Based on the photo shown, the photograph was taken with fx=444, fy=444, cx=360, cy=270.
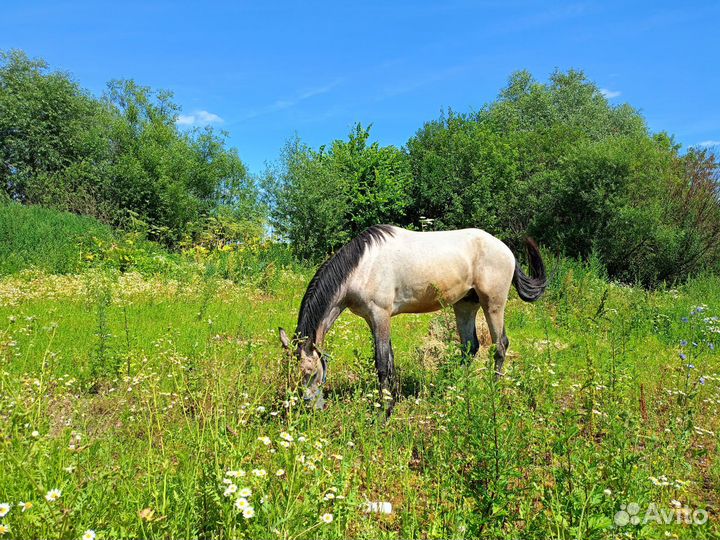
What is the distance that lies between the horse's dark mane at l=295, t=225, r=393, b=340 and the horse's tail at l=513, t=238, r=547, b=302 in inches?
86.8

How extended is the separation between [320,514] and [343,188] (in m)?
18.7

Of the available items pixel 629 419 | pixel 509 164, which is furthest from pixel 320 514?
pixel 509 164

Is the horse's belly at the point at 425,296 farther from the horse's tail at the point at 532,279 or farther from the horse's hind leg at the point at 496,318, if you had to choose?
the horse's tail at the point at 532,279

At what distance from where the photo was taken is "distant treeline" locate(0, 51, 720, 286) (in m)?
16.3

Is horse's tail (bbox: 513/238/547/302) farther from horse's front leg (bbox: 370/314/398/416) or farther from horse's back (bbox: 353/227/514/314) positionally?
horse's front leg (bbox: 370/314/398/416)

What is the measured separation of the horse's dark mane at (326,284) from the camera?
446 cm

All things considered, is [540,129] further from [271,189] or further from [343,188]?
[271,189]

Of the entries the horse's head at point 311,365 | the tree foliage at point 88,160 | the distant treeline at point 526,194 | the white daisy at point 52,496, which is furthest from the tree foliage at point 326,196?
the white daisy at point 52,496

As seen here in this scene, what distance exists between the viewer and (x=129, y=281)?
34.5 ft

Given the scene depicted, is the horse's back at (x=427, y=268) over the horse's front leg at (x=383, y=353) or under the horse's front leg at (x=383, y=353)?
over

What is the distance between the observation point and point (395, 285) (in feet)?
15.8

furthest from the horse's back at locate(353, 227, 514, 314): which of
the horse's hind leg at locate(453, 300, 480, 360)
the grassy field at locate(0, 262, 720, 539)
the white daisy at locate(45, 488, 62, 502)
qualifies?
the white daisy at locate(45, 488, 62, 502)

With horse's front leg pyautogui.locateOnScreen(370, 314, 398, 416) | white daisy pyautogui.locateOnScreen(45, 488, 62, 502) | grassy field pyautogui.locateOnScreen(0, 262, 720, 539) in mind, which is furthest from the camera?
horse's front leg pyautogui.locateOnScreen(370, 314, 398, 416)

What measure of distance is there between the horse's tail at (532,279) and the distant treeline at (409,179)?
6.03 metres
